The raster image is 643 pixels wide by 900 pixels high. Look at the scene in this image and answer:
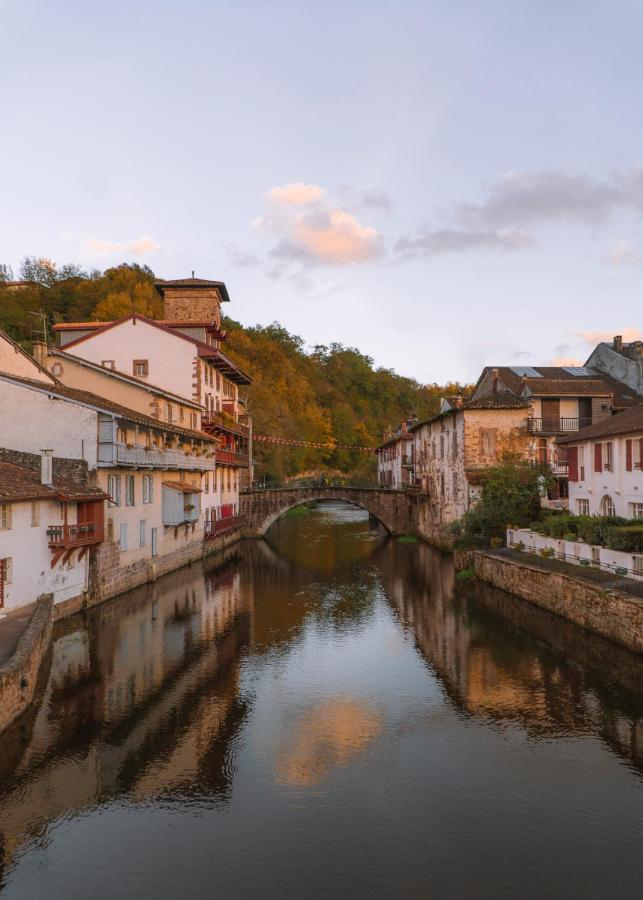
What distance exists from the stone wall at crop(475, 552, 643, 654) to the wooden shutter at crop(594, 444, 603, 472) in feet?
23.0

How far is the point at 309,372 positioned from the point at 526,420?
80330 millimetres

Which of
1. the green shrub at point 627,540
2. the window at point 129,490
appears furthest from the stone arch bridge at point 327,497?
the green shrub at point 627,540

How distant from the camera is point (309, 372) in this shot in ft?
404

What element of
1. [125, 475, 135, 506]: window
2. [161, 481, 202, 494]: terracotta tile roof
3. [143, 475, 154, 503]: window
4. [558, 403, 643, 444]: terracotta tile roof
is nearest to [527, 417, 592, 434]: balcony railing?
[558, 403, 643, 444]: terracotta tile roof

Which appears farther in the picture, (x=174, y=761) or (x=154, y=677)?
(x=154, y=677)

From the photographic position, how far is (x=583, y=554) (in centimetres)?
2766

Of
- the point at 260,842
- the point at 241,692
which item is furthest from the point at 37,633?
the point at 260,842

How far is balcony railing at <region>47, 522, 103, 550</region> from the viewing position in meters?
24.6

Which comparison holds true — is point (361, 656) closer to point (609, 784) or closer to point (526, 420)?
point (609, 784)

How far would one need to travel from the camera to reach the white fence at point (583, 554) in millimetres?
23922

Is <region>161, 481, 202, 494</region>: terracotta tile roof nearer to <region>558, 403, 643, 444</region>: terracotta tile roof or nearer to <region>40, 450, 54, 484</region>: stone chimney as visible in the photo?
<region>40, 450, 54, 484</region>: stone chimney

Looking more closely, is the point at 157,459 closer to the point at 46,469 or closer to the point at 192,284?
the point at 46,469

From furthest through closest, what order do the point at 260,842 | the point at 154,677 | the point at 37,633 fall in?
the point at 154,677, the point at 37,633, the point at 260,842

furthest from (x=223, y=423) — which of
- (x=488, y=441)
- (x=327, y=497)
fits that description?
(x=488, y=441)
